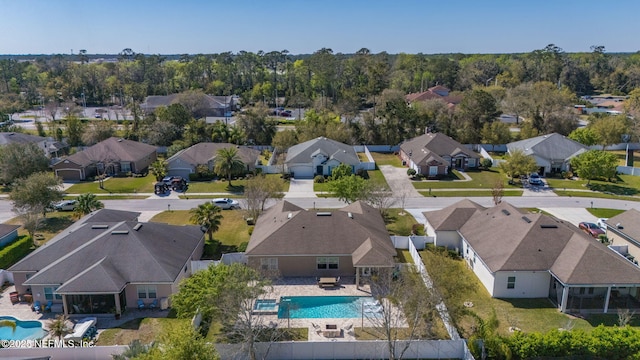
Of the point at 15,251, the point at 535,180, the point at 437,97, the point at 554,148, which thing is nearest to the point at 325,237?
the point at 15,251

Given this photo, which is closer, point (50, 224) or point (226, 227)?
point (226, 227)

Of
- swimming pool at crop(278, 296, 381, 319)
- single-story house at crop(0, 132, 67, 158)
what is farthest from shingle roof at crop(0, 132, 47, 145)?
swimming pool at crop(278, 296, 381, 319)

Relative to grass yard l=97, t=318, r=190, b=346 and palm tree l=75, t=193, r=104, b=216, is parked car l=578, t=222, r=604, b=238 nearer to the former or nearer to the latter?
grass yard l=97, t=318, r=190, b=346

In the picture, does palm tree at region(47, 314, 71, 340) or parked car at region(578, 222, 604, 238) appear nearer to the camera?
palm tree at region(47, 314, 71, 340)

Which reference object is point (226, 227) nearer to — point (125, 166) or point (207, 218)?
point (207, 218)

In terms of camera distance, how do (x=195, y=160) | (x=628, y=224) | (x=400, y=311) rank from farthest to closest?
(x=195, y=160), (x=628, y=224), (x=400, y=311)

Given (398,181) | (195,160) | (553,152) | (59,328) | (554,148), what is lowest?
(59,328)
